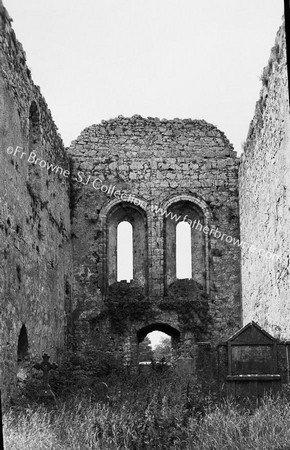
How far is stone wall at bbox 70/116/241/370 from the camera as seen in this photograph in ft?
59.1

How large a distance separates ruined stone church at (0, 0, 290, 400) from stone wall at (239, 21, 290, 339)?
45 mm

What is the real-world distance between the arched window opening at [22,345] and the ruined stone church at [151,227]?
0.98 m

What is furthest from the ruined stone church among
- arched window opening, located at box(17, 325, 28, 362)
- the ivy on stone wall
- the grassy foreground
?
the grassy foreground

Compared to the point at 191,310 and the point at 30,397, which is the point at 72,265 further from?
the point at 30,397

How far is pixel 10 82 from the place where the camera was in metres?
12.1

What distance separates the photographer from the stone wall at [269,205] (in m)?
13.0

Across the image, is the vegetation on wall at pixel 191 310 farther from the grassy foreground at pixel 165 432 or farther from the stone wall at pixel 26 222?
the grassy foreground at pixel 165 432

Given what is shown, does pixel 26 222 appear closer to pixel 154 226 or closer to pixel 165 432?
pixel 154 226

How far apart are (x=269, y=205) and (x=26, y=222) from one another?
5180 millimetres

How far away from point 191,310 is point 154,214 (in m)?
2.84

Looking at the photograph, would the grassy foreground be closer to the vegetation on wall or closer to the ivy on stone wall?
the ivy on stone wall

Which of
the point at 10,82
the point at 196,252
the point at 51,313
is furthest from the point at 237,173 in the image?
the point at 10,82

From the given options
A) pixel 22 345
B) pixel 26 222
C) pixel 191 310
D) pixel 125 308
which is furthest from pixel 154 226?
pixel 22 345

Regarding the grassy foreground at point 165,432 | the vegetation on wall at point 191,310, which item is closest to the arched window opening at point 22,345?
the grassy foreground at point 165,432
